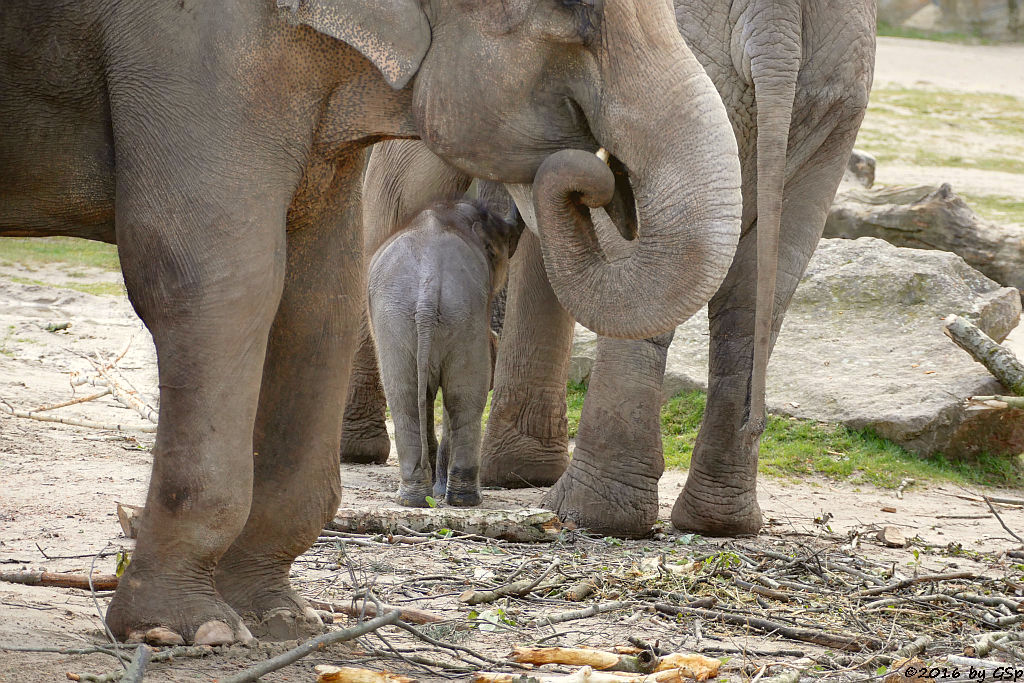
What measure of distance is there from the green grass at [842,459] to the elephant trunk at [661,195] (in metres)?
3.52

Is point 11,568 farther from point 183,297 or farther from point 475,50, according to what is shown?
point 475,50

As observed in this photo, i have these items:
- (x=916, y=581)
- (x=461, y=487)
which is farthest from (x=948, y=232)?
(x=916, y=581)

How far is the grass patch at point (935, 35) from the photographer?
25.6 metres

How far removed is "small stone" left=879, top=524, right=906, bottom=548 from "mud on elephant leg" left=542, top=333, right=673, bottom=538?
85 cm

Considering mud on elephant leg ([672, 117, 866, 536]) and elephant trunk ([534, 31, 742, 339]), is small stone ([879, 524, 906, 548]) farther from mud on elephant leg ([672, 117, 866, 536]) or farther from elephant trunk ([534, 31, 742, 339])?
elephant trunk ([534, 31, 742, 339])

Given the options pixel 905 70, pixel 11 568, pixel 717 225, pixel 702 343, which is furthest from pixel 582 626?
pixel 905 70

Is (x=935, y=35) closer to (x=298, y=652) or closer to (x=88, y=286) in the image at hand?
(x=88, y=286)

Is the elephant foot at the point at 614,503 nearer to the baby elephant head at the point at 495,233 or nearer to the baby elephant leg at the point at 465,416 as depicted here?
the baby elephant leg at the point at 465,416

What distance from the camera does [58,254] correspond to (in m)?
12.1

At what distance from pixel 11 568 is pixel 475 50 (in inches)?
78.5

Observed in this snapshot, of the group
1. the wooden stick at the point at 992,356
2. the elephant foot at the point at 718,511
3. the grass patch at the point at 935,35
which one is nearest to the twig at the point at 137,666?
the elephant foot at the point at 718,511

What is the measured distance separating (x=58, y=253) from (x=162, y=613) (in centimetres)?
1008

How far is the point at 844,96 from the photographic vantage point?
4598mm

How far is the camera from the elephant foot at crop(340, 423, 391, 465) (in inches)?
234
